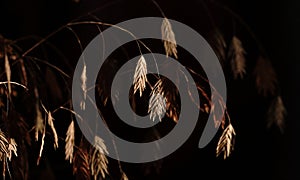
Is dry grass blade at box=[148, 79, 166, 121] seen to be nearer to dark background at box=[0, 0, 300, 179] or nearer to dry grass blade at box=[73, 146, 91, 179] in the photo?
dry grass blade at box=[73, 146, 91, 179]

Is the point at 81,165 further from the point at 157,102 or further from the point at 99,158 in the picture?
the point at 157,102

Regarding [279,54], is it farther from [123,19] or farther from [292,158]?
[123,19]

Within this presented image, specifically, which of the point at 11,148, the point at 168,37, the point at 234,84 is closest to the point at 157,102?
the point at 168,37

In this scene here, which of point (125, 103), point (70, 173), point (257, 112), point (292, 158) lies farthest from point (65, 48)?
point (292, 158)

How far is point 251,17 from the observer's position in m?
1.82

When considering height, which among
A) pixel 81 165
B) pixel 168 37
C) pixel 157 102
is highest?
pixel 168 37

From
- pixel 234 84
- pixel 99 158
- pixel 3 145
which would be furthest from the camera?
pixel 234 84

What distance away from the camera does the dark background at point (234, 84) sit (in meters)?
1.78

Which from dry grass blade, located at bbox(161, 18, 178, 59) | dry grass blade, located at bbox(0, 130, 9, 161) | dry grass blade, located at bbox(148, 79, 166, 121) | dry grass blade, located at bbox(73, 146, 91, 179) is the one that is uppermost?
dry grass blade, located at bbox(161, 18, 178, 59)

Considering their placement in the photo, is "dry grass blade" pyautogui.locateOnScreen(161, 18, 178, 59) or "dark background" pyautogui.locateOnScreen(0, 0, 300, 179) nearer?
"dry grass blade" pyautogui.locateOnScreen(161, 18, 178, 59)

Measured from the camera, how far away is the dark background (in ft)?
5.83

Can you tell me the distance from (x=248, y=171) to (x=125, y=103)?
0.78 metres

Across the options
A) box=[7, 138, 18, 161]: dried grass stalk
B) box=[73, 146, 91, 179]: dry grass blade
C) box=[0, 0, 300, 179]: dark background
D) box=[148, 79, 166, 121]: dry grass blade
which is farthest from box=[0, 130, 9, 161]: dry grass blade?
box=[0, 0, 300, 179]: dark background

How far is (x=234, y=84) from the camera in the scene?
184cm
